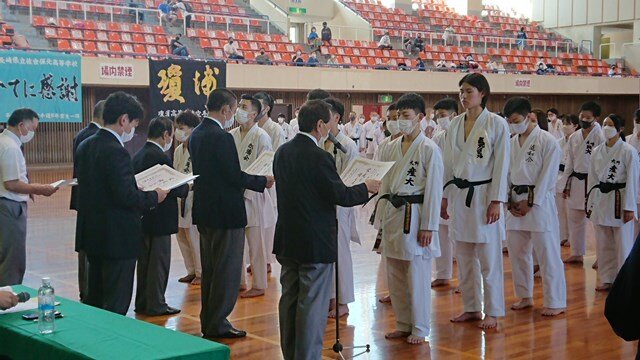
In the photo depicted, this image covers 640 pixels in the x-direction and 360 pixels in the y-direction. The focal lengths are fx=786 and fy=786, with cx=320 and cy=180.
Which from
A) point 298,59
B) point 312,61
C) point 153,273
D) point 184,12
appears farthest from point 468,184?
point 184,12

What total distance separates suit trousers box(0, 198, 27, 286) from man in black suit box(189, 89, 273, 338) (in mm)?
1636

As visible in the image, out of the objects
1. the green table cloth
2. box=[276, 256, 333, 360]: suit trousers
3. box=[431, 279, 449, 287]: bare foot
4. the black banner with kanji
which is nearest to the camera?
the green table cloth

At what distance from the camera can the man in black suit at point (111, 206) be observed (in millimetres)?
4391

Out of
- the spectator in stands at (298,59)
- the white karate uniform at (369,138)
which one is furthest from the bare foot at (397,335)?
the white karate uniform at (369,138)

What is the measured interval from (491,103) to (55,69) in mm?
14657

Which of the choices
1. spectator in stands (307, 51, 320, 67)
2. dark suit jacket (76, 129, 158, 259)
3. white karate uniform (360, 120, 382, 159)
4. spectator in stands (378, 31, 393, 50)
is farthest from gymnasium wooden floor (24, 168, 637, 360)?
spectator in stands (378, 31, 393, 50)

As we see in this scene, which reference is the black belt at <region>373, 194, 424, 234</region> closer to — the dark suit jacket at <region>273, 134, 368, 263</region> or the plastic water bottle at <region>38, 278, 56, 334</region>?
the dark suit jacket at <region>273, 134, 368, 263</region>

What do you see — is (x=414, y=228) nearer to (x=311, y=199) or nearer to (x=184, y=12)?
(x=311, y=199)

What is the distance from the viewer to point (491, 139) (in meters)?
5.66

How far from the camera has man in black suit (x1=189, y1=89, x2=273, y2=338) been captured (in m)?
5.19

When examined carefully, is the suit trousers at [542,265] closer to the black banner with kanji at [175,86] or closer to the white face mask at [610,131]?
the white face mask at [610,131]

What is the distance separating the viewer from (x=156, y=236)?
6.14 m

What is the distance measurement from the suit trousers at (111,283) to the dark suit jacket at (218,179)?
0.83 metres

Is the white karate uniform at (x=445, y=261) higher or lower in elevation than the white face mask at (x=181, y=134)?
lower
